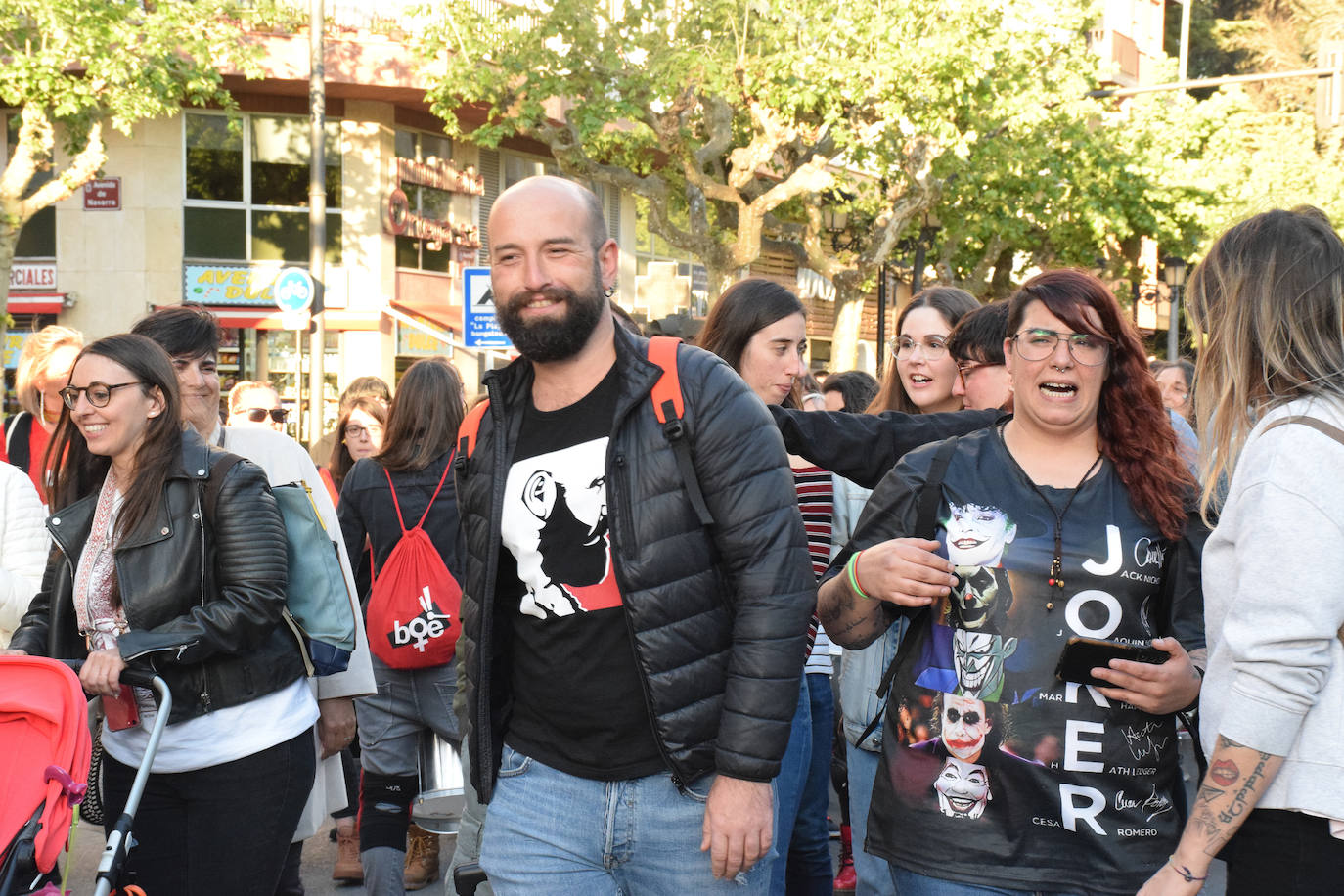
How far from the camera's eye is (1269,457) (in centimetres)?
254

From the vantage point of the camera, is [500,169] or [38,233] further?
[500,169]

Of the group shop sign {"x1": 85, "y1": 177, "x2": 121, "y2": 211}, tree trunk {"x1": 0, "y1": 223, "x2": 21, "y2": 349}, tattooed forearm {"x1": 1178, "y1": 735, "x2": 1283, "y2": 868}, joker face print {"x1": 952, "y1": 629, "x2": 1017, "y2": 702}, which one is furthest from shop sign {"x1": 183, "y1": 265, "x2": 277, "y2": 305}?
tattooed forearm {"x1": 1178, "y1": 735, "x2": 1283, "y2": 868}

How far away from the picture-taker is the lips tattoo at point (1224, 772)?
2.51 m

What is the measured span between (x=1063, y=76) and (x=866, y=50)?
569 cm

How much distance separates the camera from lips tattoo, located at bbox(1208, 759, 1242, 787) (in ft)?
8.24

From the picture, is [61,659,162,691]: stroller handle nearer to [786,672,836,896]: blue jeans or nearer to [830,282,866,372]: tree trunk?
[786,672,836,896]: blue jeans

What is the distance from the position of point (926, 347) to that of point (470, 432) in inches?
75.2

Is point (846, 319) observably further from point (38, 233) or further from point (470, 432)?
point (470, 432)

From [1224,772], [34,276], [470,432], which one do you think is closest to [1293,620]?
[1224,772]

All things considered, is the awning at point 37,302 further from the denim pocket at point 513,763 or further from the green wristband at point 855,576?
the green wristband at point 855,576

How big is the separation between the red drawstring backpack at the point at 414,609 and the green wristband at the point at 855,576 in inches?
116

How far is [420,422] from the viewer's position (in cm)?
618

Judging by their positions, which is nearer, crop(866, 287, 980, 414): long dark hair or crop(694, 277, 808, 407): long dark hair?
crop(694, 277, 808, 407): long dark hair

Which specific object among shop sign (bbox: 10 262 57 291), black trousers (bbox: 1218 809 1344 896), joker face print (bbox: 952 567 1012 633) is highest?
shop sign (bbox: 10 262 57 291)
